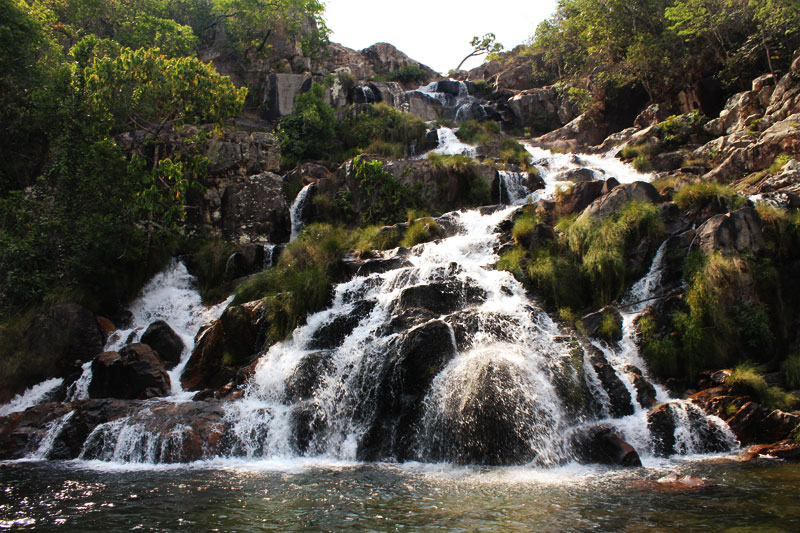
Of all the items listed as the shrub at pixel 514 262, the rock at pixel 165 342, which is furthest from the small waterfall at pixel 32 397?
the shrub at pixel 514 262

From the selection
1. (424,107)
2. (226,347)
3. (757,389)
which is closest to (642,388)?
(757,389)

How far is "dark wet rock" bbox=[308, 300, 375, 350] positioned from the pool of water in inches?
154

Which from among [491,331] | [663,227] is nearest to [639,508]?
[491,331]

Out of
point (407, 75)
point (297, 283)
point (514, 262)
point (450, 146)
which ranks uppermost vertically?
point (407, 75)

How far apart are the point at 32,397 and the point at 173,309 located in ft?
13.8

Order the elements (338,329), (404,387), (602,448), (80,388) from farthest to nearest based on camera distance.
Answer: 1. (80,388)
2. (338,329)
3. (404,387)
4. (602,448)

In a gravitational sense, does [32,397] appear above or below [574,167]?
below

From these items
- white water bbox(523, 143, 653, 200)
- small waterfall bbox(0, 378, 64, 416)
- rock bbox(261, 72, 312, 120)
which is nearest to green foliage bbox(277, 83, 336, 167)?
rock bbox(261, 72, 312, 120)

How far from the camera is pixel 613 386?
28.7 feet

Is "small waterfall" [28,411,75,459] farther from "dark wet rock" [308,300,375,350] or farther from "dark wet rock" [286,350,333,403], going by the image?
"dark wet rock" [308,300,375,350]

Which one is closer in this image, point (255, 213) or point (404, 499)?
point (404, 499)

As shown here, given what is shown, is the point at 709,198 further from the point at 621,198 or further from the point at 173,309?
the point at 173,309

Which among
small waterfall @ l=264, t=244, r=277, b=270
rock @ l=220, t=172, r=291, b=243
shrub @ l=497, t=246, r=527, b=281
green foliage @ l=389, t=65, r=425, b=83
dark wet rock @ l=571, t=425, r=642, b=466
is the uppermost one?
green foliage @ l=389, t=65, r=425, b=83

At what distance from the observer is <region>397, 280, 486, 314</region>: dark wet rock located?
37.0 feet
